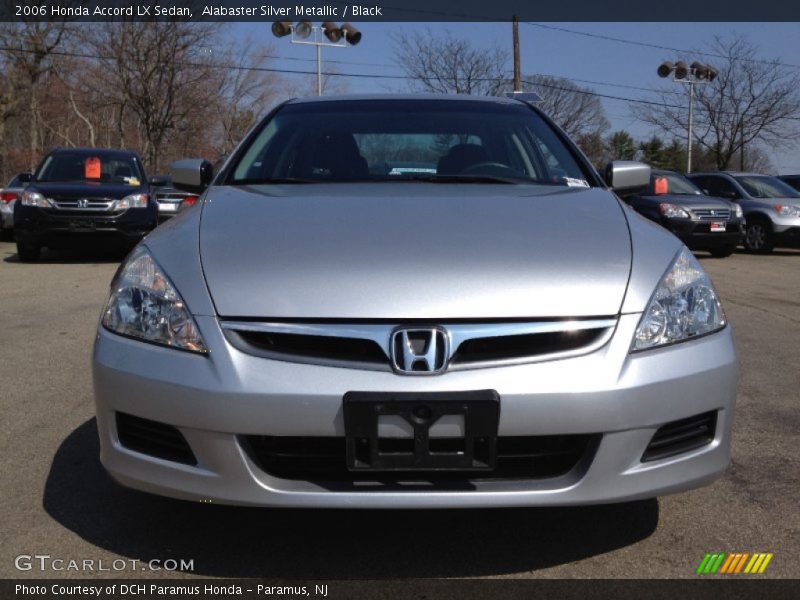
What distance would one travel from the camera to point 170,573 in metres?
2.53

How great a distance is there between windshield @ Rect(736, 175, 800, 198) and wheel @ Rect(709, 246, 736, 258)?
1.73 metres

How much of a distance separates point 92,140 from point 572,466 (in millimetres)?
41529

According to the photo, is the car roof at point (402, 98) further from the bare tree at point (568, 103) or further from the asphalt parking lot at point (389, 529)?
the bare tree at point (568, 103)

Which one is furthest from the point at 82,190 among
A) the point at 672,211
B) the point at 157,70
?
the point at 157,70

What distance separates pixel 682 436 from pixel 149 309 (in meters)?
1.47

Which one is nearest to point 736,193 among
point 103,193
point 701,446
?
point 103,193

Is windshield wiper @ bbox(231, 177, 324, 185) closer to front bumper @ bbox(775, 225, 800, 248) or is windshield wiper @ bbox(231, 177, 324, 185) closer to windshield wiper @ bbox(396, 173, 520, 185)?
windshield wiper @ bbox(396, 173, 520, 185)

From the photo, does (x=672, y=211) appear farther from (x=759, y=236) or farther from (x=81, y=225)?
(x=81, y=225)

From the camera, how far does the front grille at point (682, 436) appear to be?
8.03ft

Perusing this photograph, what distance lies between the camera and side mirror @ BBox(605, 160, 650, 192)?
3.91 m

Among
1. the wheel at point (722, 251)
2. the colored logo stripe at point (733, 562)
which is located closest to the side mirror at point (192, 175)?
the colored logo stripe at point (733, 562)

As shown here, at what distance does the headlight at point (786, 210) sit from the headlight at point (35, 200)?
11079 millimetres

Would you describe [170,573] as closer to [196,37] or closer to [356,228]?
[356,228]

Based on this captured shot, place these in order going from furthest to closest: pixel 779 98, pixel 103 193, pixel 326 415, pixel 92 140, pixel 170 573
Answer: pixel 92 140 < pixel 779 98 < pixel 103 193 < pixel 170 573 < pixel 326 415
